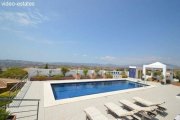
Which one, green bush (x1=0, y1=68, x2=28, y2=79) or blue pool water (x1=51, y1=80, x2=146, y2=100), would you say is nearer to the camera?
blue pool water (x1=51, y1=80, x2=146, y2=100)

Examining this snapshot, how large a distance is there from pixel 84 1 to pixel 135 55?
2562cm

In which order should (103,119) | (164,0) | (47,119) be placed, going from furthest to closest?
(164,0) < (47,119) < (103,119)

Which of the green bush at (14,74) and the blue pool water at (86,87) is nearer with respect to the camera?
the blue pool water at (86,87)

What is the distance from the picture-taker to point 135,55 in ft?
112

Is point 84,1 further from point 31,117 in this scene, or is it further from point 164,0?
point 31,117

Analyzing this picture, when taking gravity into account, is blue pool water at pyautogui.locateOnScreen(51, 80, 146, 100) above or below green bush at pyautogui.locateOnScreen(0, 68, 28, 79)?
below

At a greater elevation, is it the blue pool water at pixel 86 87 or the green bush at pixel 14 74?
the green bush at pixel 14 74

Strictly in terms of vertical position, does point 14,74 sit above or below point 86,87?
above

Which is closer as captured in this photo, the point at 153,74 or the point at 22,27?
the point at 22,27

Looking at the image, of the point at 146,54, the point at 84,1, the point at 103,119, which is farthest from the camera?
the point at 146,54

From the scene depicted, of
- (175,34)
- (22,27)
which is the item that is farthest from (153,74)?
(22,27)

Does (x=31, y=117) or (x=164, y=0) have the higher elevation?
(x=164, y=0)

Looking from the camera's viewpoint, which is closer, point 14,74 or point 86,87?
point 86,87

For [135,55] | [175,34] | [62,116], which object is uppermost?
[175,34]
